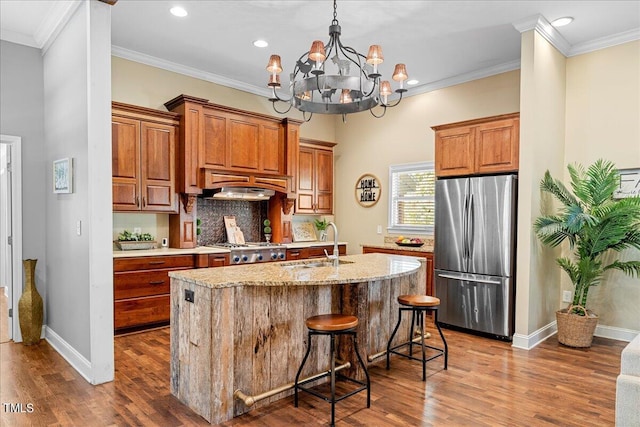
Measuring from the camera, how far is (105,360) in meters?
3.13

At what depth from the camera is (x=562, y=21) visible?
3998mm

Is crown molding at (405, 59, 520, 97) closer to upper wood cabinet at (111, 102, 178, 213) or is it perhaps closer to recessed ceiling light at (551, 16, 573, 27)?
recessed ceiling light at (551, 16, 573, 27)

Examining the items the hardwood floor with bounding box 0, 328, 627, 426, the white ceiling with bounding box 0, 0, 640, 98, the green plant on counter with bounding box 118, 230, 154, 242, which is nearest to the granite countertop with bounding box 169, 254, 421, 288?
the hardwood floor with bounding box 0, 328, 627, 426

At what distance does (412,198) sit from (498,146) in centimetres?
181

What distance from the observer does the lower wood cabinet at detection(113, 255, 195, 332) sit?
4.25 meters

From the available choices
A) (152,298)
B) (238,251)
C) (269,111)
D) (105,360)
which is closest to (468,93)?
(269,111)

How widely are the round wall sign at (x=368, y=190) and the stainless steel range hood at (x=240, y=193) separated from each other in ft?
5.31

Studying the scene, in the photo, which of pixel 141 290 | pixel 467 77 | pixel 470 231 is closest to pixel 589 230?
pixel 470 231

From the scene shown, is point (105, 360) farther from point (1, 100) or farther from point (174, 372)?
point (1, 100)

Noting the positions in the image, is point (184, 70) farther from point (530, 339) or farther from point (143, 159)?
point (530, 339)

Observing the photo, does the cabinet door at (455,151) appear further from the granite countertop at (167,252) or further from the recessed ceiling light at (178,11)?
the recessed ceiling light at (178,11)

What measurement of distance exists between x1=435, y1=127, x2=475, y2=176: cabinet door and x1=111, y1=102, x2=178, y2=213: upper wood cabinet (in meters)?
3.27

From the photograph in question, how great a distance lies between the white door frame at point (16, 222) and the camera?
13.1 feet

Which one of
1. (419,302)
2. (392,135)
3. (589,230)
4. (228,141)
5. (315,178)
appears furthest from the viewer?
(315,178)
